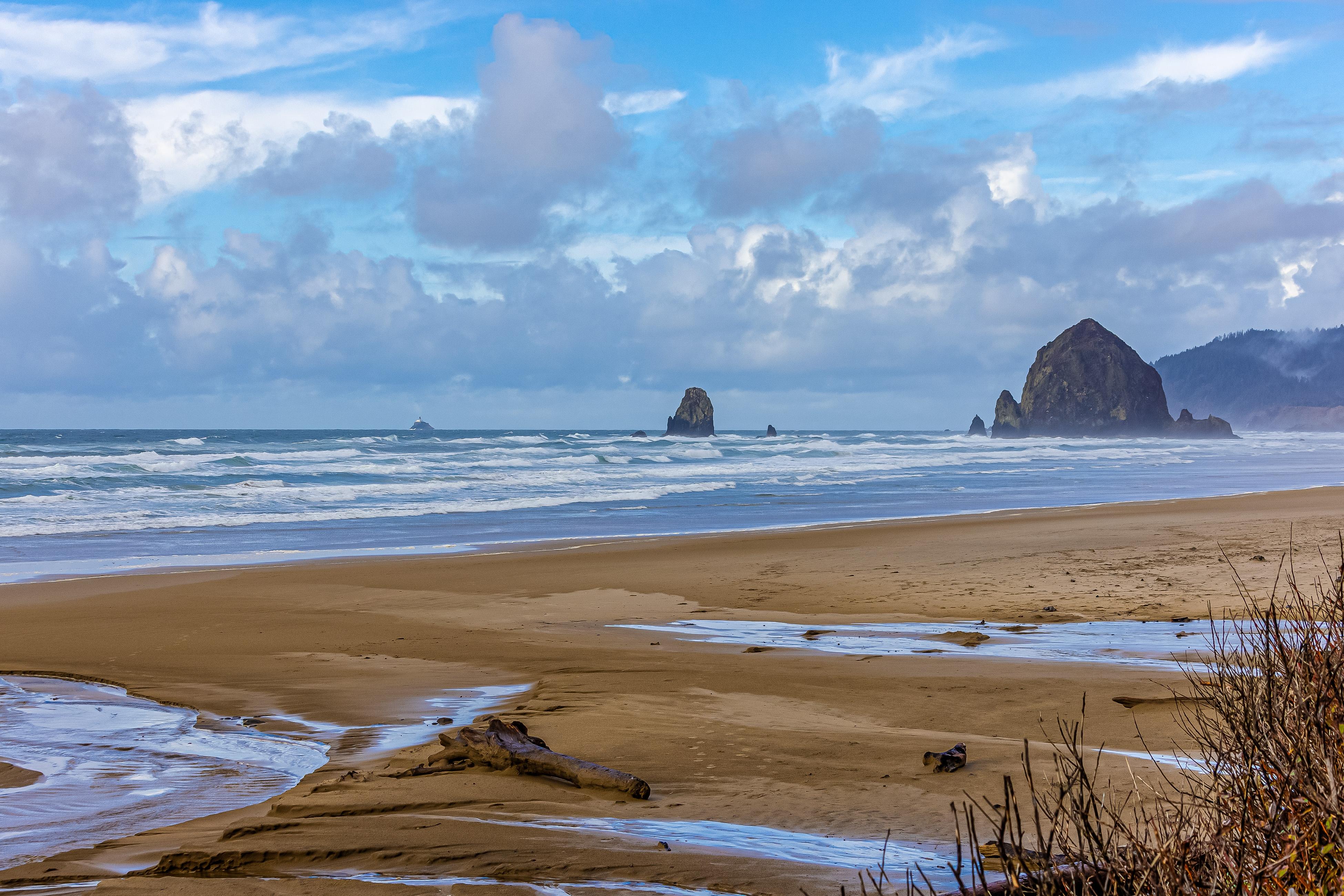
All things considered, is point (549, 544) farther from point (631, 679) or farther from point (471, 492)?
point (471, 492)

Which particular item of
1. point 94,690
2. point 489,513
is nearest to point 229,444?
point 489,513

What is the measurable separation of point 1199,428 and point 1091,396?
12975 millimetres

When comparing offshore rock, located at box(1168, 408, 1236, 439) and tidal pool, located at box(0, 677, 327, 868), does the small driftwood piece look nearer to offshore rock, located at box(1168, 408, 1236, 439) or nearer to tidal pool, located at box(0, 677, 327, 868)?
tidal pool, located at box(0, 677, 327, 868)

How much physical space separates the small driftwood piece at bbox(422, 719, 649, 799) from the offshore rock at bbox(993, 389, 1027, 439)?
12599 cm

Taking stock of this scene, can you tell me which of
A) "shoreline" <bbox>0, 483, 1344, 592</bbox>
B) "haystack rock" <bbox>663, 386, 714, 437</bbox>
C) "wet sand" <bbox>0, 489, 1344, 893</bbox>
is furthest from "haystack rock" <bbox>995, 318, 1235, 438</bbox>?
"wet sand" <bbox>0, 489, 1344, 893</bbox>

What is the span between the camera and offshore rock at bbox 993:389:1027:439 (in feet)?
417

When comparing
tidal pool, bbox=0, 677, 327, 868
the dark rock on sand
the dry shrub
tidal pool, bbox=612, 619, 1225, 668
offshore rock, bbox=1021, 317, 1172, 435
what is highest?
offshore rock, bbox=1021, 317, 1172, 435

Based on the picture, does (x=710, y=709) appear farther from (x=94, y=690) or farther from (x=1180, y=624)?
(x=1180, y=624)

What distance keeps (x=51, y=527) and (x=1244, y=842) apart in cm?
2278

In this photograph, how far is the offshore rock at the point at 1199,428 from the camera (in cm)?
11000

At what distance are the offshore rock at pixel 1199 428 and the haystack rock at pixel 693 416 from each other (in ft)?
171

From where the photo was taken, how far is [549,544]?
17.9 metres

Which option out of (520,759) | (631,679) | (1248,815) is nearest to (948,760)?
(520,759)

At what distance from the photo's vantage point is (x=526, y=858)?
398 centimetres
